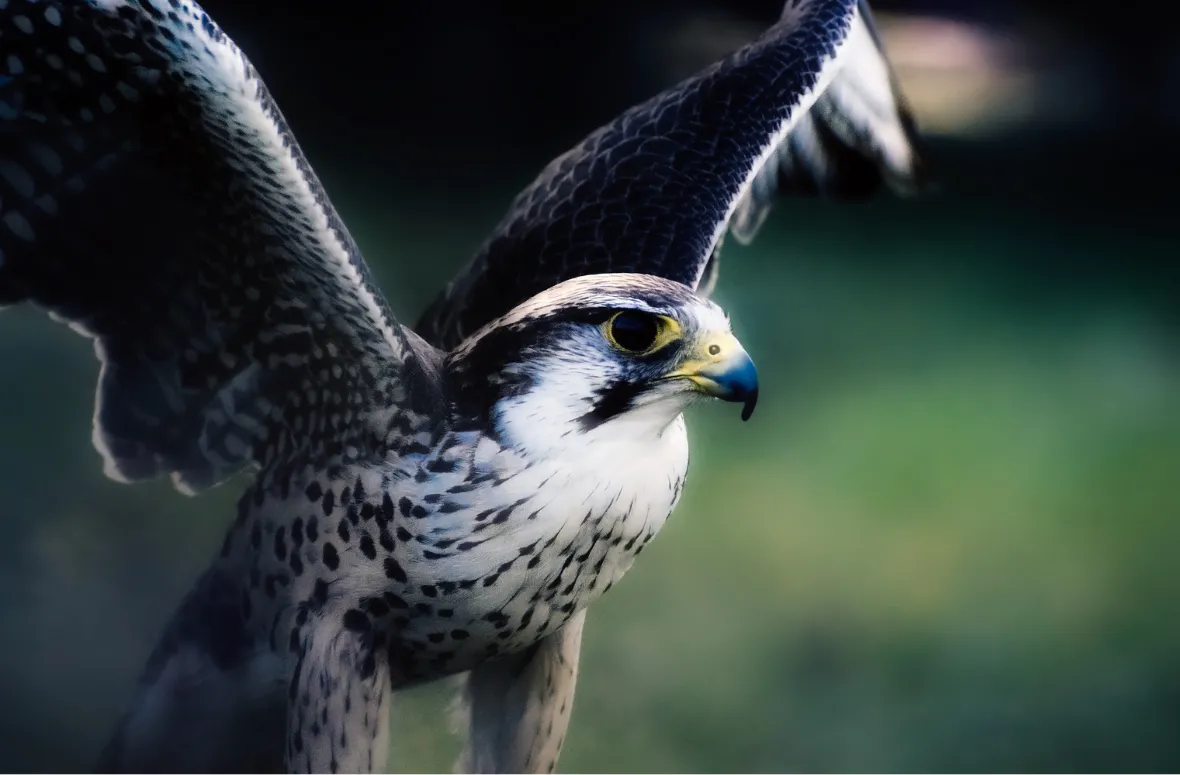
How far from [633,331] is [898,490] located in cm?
101

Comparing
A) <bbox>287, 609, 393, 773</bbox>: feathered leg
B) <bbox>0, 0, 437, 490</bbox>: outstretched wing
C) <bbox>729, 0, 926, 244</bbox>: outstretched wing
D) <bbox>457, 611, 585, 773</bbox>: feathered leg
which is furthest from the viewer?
<bbox>729, 0, 926, 244</bbox>: outstretched wing

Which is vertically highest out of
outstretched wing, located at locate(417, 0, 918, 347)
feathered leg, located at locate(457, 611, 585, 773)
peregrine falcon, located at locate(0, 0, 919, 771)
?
outstretched wing, located at locate(417, 0, 918, 347)

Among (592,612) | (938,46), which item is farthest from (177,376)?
(938,46)

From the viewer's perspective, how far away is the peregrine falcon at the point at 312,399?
0.81 m

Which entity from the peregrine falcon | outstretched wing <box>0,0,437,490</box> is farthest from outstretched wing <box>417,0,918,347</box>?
outstretched wing <box>0,0,437,490</box>

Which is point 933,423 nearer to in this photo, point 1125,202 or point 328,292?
point 1125,202

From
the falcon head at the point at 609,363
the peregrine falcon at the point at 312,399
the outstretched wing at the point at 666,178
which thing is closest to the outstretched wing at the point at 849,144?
the outstretched wing at the point at 666,178

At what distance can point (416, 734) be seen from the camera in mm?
1119

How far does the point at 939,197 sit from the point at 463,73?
2.42 ft

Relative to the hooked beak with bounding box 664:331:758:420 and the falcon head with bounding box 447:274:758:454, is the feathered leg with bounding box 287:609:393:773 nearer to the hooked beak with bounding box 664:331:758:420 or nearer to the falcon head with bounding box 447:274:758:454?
the falcon head with bounding box 447:274:758:454

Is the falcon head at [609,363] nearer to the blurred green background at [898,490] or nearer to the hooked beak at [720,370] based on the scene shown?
the hooked beak at [720,370]

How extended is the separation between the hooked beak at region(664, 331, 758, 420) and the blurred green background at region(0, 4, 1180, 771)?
541 millimetres

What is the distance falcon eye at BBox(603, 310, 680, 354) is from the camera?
811mm

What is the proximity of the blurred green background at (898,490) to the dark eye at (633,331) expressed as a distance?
0.51 metres
